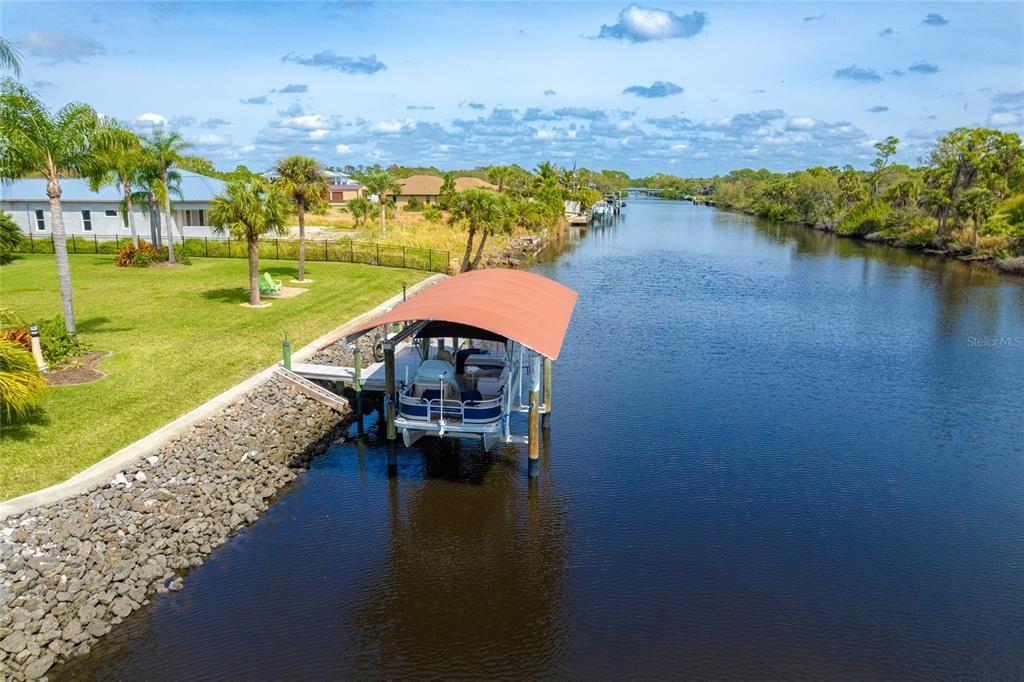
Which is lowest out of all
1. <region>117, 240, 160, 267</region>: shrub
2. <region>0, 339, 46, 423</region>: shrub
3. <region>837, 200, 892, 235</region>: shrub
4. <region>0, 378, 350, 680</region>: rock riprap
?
<region>0, 378, 350, 680</region>: rock riprap

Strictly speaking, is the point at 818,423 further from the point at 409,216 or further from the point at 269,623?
the point at 409,216

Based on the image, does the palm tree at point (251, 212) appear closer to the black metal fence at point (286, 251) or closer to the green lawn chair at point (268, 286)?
the green lawn chair at point (268, 286)

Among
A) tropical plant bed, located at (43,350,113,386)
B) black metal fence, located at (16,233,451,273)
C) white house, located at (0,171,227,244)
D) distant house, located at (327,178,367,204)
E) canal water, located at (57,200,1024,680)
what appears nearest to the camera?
canal water, located at (57,200,1024,680)

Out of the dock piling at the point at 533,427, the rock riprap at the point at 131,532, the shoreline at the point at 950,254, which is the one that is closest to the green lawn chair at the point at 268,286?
the rock riprap at the point at 131,532

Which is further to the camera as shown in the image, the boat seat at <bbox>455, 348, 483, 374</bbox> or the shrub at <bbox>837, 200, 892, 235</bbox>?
the shrub at <bbox>837, 200, 892, 235</bbox>

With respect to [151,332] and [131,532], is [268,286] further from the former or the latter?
[131,532]

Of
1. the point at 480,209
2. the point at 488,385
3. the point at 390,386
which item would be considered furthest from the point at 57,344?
the point at 480,209

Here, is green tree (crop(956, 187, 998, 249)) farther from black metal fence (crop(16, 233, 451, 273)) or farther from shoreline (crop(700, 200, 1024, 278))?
black metal fence (crop(16, 233, 451, 273))

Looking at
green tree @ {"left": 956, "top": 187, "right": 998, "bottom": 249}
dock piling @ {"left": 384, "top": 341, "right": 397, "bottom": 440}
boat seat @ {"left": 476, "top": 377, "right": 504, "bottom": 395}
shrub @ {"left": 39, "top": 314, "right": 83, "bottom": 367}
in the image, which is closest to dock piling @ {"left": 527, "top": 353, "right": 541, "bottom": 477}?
boat seat @ {"left": 476, "top": 377, "right": 504, "bottom": 395}
